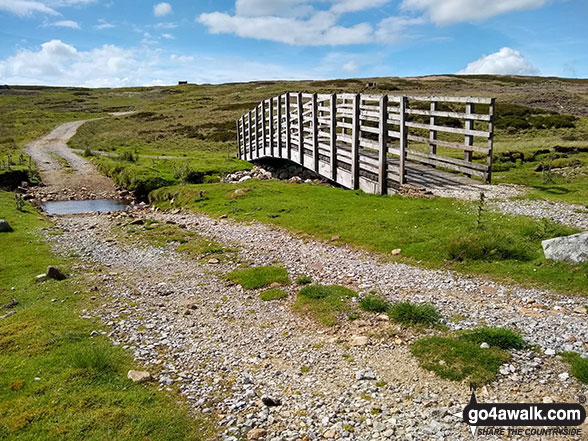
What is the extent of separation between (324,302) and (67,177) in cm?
2858

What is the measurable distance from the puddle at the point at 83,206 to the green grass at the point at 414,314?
62.9 feet

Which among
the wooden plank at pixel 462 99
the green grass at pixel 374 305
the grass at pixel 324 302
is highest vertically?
the wooden plank at pixel 462 99

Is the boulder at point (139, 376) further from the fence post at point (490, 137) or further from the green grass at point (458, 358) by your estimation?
the fence post at point (490, 137)

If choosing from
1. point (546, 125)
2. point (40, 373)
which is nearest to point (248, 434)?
point (40, 373)

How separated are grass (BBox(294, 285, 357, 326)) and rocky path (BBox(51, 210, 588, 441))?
231 millimetres

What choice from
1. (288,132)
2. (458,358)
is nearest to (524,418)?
(458,358)

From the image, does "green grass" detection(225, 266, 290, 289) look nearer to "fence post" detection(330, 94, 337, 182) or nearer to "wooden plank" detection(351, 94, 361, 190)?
"wooden plank" detection(351, 94, 361, 190)

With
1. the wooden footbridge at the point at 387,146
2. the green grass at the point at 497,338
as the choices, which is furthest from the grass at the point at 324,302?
the wooden footbridge at the point at 387,146

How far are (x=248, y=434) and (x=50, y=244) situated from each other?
12440 mm

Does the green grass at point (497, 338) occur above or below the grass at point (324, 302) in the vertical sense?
above

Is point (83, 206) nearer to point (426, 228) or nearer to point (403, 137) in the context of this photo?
point (403, 137)

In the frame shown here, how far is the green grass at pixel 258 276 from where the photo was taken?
1052 centimetres

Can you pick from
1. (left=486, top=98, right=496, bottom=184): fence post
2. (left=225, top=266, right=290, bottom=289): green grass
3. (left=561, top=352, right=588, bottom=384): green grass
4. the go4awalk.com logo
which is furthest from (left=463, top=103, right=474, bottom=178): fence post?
the go4awalk.com logo

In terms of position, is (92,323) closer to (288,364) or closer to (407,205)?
(288,364)
